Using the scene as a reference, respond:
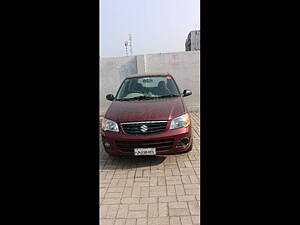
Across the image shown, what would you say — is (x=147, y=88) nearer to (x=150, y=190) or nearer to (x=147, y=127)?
(x=147, y=127)

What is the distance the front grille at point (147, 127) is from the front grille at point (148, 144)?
0.50 feet

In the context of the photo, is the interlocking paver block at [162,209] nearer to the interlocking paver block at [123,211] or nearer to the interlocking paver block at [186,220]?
the interlocking paver block at [186,220]

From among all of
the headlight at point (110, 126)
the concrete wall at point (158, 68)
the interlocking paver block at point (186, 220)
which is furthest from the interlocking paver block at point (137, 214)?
the concrete wall at point (158, 68)

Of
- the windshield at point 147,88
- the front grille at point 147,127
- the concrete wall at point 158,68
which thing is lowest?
the front grille at point 147,127

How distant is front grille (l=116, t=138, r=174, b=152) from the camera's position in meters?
3.40

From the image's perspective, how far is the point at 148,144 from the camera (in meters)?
3.39

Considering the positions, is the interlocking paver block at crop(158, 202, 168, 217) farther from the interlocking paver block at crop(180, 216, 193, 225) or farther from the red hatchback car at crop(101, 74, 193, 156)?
the red hatchback car at crop(101, 74, 193, 156)

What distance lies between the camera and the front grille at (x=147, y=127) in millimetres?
3426
